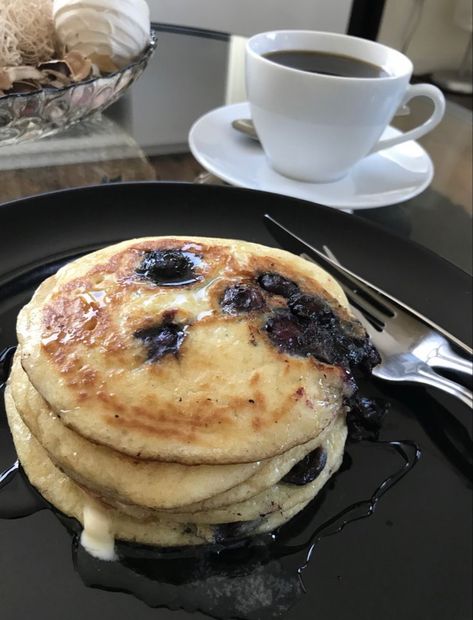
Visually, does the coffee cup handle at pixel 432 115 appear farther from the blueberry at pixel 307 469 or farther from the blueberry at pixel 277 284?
the blueberry at pixel 307 469

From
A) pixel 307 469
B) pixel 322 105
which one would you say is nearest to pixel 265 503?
pixel 307 469

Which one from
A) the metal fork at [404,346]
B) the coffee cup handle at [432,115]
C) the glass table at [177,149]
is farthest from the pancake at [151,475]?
the coffee cup handle at [432,115]

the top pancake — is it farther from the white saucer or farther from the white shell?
the white shell

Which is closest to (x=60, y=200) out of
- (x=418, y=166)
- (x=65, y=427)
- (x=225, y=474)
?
(x=65, y=427)

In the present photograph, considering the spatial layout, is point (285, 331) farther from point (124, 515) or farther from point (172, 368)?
point (124, 515)

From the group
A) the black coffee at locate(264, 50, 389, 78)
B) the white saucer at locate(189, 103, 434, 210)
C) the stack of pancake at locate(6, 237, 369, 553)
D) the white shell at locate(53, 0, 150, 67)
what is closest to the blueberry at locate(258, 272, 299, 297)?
the stack of pancake at locate(6, 237, 369, 553)

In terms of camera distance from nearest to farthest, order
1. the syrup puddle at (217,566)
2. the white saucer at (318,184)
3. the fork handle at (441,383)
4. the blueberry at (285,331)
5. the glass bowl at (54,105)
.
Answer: the syrup puddle at (217,566)
the blueberry at (285,331)
the fork handle at (441,383)
the glass bowl at (54,105)
the white saucer at (318,184)
